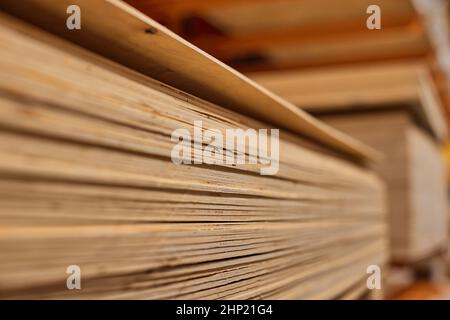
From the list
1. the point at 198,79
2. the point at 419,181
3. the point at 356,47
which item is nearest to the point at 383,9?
the point at 356,47

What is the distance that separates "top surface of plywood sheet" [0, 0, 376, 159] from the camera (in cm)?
79

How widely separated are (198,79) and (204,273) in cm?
36

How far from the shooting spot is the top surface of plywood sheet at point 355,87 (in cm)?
354

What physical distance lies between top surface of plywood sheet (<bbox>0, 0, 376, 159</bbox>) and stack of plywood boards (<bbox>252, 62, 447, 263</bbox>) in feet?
7.63

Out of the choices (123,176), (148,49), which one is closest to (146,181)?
(123,176)

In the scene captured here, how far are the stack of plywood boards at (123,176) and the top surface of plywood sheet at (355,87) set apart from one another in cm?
225

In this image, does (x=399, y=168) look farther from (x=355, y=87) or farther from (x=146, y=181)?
(x=146, y=181)

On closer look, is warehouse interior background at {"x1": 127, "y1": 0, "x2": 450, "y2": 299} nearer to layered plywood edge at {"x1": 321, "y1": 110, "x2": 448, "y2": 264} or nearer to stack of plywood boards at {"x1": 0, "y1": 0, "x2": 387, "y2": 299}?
layered plywood edge at {"x1": 321, "y1": 110, "x2": 448, "y2": 264}
